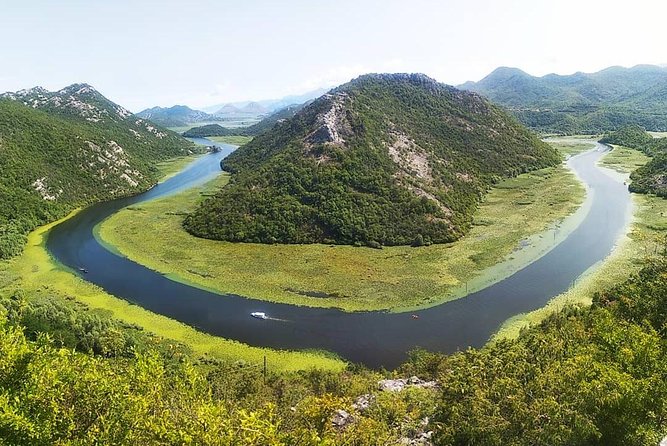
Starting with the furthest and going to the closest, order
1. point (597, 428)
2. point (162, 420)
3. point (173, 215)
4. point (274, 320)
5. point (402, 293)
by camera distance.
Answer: point (173, 215)
point (402, 293)
point (274, 320)
point (597, 428)
point (162, 420)

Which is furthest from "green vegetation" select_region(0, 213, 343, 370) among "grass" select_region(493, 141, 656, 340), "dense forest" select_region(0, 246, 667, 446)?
"grass" select_region(493, 141, 656, 340)

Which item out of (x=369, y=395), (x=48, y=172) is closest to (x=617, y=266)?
(x=369, y=395)

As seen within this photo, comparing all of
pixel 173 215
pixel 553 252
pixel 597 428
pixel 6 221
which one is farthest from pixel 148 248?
pixel 597 428

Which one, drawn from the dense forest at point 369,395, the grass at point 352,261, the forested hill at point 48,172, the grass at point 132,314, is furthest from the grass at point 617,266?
the forested hill at point 48,172

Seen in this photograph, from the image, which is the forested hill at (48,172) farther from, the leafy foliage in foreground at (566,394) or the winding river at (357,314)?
the leafy foliage in foreground at (566,394)

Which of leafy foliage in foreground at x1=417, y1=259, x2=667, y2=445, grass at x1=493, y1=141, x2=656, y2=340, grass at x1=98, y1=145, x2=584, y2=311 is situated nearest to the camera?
leafy foliage in foreground at x1=417, y1=259, x2=667, y2=445

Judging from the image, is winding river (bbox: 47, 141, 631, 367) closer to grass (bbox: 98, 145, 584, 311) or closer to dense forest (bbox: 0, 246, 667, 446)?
grass (bbox: 98, 145, 584, 311)

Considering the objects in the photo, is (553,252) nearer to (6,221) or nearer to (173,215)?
(173,215)
